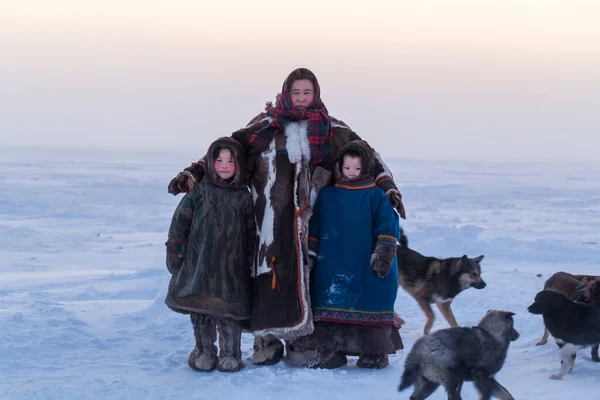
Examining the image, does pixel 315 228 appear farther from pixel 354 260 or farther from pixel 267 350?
pixel 267 350

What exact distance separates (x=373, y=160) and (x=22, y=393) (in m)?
2.62

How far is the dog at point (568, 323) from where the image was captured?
15.5 feet

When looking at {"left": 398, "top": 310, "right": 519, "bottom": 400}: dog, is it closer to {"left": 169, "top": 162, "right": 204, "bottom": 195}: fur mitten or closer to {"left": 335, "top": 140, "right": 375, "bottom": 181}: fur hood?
{"left": 335, "top": 140, "right": 375, "bottom": 181}: fur hood

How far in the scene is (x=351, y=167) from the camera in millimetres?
5066

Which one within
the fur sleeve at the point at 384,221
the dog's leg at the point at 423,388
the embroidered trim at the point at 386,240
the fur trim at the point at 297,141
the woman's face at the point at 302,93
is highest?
the woman's face at the point at 302,93

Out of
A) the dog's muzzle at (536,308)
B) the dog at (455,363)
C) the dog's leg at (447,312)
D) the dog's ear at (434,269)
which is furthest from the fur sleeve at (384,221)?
the dog's leg at (447,312)

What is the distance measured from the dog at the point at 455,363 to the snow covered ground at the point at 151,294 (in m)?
0.46

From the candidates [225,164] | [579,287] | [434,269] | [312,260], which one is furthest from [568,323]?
[225,164]

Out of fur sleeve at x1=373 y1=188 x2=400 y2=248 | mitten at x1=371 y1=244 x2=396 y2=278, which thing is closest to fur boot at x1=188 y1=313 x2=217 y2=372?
mitten at x1=371 y1=244 x2=396 y2=278

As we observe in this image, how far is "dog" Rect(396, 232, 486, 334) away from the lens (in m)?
6.66

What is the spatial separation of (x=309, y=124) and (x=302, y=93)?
0.71 ft

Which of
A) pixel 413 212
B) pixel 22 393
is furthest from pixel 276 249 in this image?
pixel 413 212

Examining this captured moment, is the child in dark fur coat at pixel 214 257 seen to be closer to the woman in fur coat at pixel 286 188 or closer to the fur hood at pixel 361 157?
the woman in fur coat at pixel 286 188

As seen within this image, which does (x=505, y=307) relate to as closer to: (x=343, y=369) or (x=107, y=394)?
(x=343, y=369)
